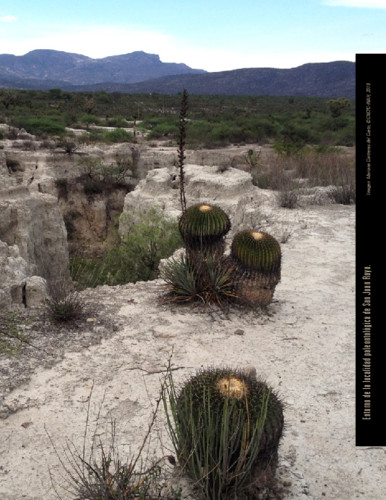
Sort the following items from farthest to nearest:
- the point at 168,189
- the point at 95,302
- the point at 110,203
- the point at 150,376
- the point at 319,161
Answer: the point at 110,203 → the point at 319,161 → the point at 168,189 → the point at 95,302 → the point at 150,376

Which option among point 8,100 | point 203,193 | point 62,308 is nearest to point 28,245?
point 62,308

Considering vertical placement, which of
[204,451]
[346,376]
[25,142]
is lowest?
[346,376]

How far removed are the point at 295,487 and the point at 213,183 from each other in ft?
35.6

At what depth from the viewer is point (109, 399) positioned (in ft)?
13.7

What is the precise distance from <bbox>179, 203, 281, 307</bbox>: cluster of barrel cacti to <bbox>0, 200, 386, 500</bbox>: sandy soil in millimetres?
368

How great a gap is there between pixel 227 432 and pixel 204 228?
3.87 meters

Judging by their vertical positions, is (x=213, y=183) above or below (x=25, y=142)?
below

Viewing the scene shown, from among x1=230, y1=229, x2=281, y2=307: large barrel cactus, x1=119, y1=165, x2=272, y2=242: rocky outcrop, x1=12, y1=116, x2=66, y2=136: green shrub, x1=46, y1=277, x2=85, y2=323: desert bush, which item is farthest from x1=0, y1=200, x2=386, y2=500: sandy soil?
x1=12, y1=116, x2=66, y2=136: green shrub

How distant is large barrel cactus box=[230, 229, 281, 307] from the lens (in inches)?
229

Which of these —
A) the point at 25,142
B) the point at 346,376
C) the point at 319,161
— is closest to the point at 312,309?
the point at 346,376

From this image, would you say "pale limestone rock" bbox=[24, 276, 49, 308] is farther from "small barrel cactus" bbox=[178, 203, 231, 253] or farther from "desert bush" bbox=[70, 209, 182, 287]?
"desert bush" bbox=[70, 209, 182, 287]

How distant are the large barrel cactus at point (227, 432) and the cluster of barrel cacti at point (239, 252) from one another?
2.99 meters

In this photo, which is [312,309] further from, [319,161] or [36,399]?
[319,161]

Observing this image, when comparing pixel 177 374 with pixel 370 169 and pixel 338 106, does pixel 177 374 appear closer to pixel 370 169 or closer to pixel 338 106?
pixel 370 169
